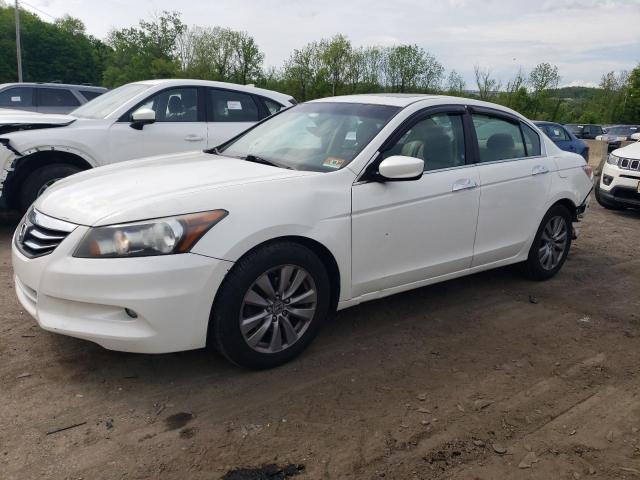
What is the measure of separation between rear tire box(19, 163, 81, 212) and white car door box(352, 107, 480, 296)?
412cm

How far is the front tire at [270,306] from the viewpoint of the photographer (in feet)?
10.1

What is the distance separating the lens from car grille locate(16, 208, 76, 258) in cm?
304

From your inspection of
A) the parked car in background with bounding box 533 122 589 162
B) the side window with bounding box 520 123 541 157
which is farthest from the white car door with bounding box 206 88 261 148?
the parked car in background with bounding box 533 122 589 162

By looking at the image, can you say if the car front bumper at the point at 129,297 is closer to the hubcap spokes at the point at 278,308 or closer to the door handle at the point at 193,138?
the hubcap spokes at the point at 278,308

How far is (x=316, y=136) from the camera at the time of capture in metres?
4.10

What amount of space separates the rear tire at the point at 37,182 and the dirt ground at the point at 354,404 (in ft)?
6.46

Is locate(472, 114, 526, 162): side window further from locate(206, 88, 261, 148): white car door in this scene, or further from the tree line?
the tree line

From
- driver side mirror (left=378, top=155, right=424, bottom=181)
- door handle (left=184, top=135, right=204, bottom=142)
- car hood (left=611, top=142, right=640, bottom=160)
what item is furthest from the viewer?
car hood (left=611, top=142, right=640, bottom=160)

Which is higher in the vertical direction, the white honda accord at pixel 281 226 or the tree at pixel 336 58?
the tree at pixel 336 58

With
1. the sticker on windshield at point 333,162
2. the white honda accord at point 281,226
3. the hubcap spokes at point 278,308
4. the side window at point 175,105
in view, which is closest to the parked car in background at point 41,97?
the side window at point 175,105

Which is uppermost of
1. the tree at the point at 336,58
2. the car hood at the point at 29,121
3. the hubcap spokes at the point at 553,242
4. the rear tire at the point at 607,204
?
the tree at the point at 336,58

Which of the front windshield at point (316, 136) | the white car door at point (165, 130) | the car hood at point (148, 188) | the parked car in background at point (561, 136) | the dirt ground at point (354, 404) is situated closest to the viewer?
the dirt ground at point (354, 404)

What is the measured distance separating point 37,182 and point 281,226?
4091 mm

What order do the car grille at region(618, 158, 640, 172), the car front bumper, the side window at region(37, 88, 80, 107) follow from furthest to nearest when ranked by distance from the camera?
1. the side window at region(37, 88, 80, 107)
2. the car grille at region(618, 158, 640, 172)
3. the car front bumper
